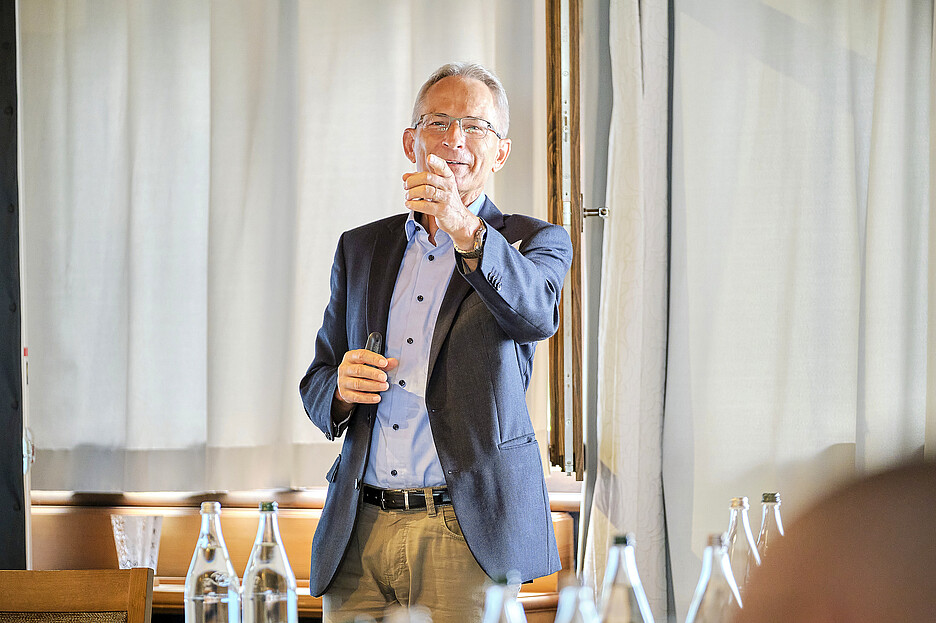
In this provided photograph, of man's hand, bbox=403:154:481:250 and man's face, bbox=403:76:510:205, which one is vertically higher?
man's face, bbox=403:76:510:205

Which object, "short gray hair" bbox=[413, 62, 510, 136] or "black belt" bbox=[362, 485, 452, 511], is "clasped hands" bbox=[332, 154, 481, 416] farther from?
"short gray hair" bbox=[413, 62, 510, 136]

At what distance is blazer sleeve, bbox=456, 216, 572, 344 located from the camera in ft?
4.51

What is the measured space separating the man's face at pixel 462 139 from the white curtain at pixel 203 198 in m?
0.84

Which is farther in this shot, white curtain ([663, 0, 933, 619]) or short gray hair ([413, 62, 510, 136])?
white curtain ([663, 0, 933, 619])

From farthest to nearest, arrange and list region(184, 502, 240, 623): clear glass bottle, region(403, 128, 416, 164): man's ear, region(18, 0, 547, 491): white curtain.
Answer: region(18, 0, 547, 491): white curtain, region(403, 128, 416, 164): man's ear, region(184, 502, 240, 623): clear glass bottle

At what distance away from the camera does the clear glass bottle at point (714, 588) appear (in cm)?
88

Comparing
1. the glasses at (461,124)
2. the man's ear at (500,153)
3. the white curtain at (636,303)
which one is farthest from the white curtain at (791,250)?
the glasses at (461,124)

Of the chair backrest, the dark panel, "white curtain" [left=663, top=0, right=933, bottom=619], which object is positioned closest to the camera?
the chair backrest

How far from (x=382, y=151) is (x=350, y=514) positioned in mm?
1423

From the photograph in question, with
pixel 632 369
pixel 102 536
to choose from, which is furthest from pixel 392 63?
pixel 102 536

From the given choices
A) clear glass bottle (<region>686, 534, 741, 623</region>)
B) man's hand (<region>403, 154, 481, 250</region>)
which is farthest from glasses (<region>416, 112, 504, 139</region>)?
clear glass bottle (<region>686, 534, 741, 623</region>)

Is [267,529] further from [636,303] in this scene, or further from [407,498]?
[636,303]

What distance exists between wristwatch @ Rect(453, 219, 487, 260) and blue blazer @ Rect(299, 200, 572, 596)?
0.04m

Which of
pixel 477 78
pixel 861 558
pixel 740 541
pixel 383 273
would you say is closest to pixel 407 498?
pixel 383 273
